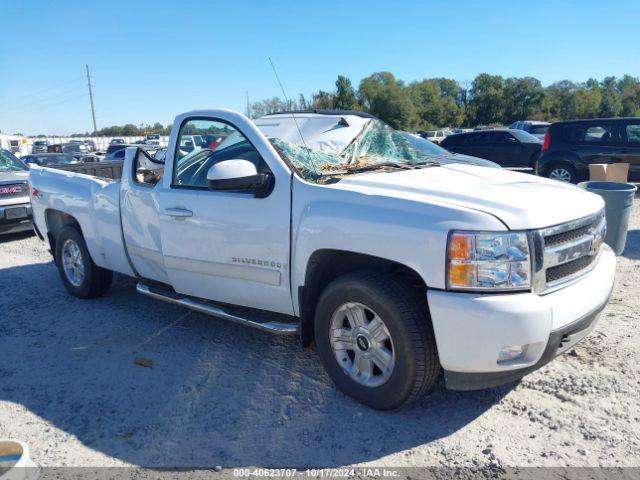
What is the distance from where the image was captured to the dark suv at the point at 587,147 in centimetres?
1169

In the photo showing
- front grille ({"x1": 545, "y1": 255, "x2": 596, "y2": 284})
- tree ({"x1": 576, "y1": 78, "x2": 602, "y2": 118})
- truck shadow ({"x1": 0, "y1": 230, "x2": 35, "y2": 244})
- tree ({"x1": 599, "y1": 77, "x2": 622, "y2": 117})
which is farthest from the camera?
tree ({"x1": 576, "y1": 78, "x2": 602, "y2": 118})

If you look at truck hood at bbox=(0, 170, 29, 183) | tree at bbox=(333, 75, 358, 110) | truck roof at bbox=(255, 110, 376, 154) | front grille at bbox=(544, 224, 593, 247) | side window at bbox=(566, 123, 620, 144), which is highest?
tree at bbox=(333, 75, 358, 110)

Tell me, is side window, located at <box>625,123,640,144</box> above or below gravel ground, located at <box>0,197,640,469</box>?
above

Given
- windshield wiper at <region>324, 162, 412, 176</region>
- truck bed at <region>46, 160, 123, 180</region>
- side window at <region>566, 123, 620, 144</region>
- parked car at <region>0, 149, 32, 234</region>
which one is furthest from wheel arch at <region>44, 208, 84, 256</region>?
side window at <region>566, 123, 620, 144</region>

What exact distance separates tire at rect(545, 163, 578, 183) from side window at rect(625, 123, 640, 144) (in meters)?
1.31

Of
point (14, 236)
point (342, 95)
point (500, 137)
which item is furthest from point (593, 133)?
point (342, 95)

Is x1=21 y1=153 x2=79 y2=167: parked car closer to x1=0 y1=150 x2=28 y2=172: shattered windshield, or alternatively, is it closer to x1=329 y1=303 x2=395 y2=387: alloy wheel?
x1=0 y1=150 x2=28 y2=172: shattered windshield

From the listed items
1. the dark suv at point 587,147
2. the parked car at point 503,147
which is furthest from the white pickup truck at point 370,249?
the parked car at point 503,147

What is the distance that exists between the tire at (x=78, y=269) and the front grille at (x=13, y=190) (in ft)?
13.6

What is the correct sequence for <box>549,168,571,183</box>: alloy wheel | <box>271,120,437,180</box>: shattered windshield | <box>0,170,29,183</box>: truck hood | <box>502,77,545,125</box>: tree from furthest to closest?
<box>502,77,545,125</box>: tree < <box>549,168,571,183</box>: alloy wheel < <box>0,170,29,183</box>: truck hood < <box>271,120,437,180</box>: shattered windshield

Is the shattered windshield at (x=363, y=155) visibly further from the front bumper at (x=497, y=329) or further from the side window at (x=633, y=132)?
the side window at (x=633, y=132)

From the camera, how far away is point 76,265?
5738mm

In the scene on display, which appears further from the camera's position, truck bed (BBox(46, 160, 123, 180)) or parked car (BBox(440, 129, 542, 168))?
parked car (BBox(440, 129, 542, 168))

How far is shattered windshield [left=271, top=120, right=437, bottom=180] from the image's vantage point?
12.4ft
